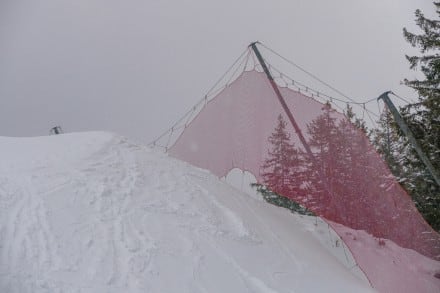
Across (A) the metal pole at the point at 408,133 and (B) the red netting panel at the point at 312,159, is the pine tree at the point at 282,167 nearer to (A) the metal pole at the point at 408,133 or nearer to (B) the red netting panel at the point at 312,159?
(B) the red netting panel at the point at 312,159

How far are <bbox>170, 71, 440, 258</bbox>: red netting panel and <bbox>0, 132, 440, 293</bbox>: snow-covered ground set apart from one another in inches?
18.3

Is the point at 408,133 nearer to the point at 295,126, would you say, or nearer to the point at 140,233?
the point at 295,126

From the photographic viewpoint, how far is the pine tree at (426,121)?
1019 cm

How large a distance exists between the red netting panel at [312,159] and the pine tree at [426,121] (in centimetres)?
332

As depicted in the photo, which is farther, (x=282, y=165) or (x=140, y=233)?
(x=282, y=165)

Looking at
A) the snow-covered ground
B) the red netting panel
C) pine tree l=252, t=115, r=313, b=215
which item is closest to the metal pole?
the red netting panel

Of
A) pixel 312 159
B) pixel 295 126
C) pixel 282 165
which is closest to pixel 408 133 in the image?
pixel 312 159

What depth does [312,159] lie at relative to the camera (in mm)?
7184

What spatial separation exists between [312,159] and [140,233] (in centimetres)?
336

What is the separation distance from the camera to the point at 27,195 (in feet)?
20.4

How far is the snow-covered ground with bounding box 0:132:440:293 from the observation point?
493 cm

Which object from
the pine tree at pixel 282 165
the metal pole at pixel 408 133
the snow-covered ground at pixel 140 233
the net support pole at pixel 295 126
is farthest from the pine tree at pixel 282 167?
the metal pole at pixel 408 133

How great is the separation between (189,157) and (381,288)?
179 inches

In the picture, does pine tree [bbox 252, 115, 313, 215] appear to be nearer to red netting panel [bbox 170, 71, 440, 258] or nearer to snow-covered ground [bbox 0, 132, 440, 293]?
red netting panel [bbox 170, 71, 440, 258]
